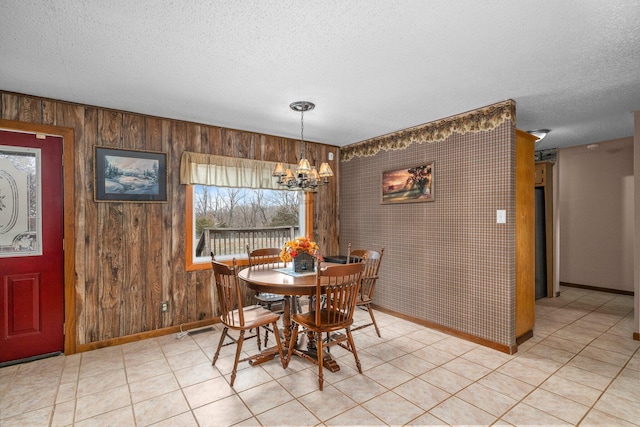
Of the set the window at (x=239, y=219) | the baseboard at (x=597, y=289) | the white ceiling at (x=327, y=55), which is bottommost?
the baseboard at (x=597, y=289)

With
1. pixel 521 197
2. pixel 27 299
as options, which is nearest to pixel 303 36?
pixel 521 197

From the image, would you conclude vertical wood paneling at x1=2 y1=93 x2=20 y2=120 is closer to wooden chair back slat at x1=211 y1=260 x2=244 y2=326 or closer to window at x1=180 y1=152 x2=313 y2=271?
window at x1=180 y1=152 x2=313 y2=271

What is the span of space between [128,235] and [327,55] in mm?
2786

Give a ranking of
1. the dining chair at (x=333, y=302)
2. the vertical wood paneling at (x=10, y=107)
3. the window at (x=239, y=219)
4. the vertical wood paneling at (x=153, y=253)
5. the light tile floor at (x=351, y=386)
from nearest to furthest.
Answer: the light tile floor at (x=351, y=386)
the dining chair at (x=333, y=302)
the vertical wood paneling at (x=10, y=107)
the vertical wood paneling at (x=153, y=253)
the window at (x=239, y=219)

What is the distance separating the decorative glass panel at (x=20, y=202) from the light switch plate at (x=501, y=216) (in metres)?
4.48

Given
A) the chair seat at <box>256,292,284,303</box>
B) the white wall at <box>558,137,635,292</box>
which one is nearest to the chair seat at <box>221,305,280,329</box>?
the chair seat at <box>256,292,284,303</box>

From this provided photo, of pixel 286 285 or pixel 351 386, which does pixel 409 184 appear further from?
pixel 351 386

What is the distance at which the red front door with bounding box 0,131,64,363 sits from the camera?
2.85m

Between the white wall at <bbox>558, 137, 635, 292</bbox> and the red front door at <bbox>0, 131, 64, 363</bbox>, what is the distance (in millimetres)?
7492

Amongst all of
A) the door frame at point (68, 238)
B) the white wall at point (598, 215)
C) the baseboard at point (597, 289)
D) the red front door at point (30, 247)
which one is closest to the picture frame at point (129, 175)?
the door frame at point (68, 238)

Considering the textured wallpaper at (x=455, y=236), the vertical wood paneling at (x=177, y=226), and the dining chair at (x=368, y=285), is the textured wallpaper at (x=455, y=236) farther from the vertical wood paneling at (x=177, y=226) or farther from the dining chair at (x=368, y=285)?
the vertical wood paneling at (x=177, y=226)

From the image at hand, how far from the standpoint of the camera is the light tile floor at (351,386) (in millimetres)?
2082

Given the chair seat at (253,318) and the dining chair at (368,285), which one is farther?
the dining chair at (368,285)

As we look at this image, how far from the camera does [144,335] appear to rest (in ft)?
11.2
